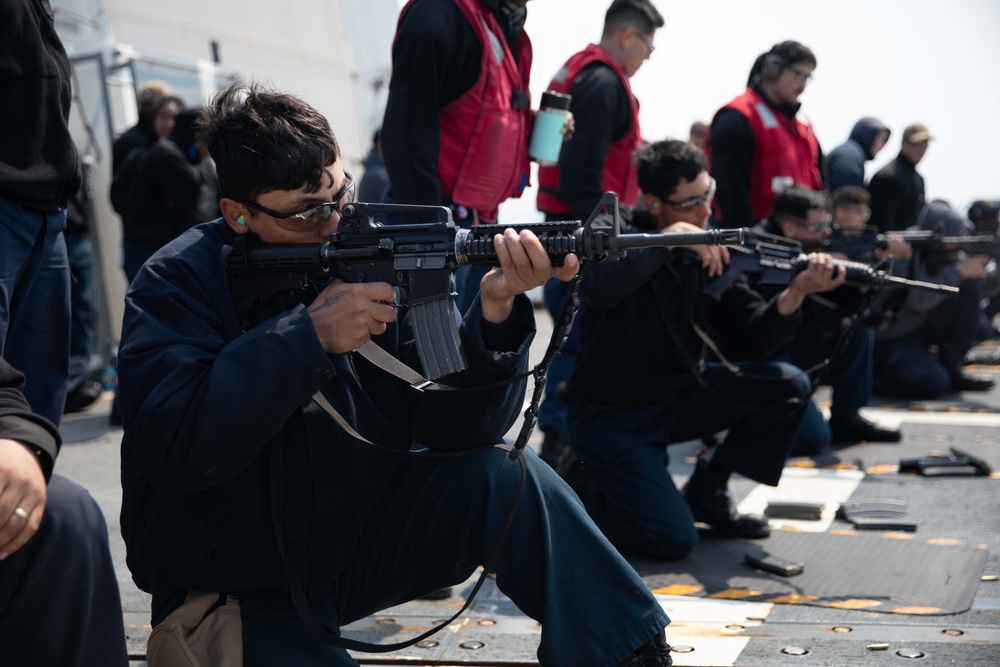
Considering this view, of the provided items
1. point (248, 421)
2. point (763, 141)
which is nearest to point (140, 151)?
point (763, 141)

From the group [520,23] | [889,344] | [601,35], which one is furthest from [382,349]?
[889,344]

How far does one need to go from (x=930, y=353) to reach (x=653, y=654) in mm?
5665

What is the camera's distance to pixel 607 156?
14.5 feet

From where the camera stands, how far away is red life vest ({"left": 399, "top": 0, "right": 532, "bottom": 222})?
11.4 feet

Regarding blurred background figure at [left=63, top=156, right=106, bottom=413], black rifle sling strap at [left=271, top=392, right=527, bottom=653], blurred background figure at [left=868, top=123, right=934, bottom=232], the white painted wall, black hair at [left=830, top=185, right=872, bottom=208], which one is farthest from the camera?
the white painted wall

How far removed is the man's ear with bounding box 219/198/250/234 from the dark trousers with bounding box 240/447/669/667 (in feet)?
1.97

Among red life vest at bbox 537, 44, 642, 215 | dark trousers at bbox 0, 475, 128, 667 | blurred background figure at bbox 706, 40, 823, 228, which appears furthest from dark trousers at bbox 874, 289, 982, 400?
dark trousers at bbox 0, 475, 128, 667

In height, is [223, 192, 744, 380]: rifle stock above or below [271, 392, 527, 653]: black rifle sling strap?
above

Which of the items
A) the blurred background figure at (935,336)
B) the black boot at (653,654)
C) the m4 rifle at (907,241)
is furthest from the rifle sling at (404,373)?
the blurred background figure at (935,336)

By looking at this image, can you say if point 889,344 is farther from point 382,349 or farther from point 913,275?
point 382,349

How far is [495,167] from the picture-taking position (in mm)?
3541

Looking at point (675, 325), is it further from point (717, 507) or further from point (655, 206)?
point (717, 507)

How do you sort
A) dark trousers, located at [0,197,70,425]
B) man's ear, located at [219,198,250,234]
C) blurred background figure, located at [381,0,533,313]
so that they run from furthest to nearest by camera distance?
blurred background figure, located at [381,0,533,313] < dark trousers, located at [0,197,70,425] < man's ear, located at [219,198,250,234]

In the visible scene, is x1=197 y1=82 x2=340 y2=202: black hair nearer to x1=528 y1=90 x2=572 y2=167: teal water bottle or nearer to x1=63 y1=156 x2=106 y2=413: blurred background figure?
x1=528 y1=90 x2=572 y2=167: teal water bottle
